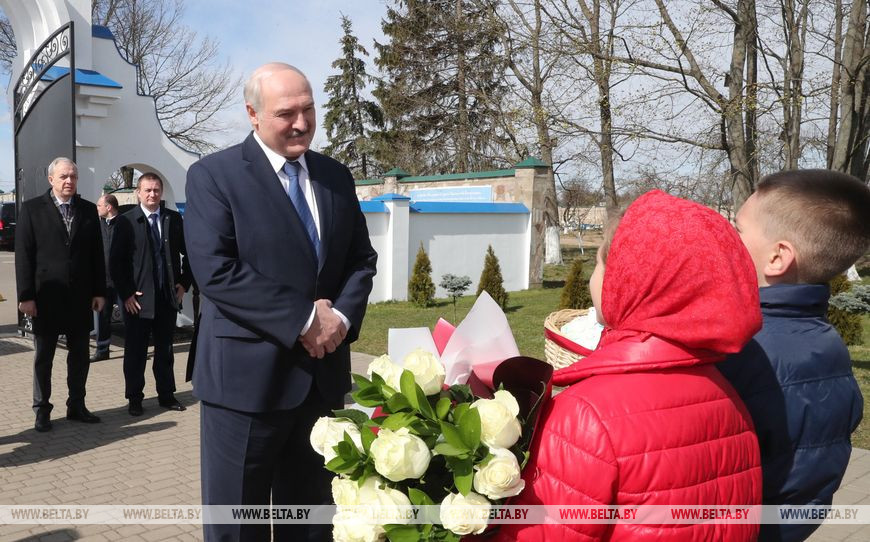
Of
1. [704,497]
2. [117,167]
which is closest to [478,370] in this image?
[704,497]

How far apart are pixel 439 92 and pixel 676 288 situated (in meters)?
27.6

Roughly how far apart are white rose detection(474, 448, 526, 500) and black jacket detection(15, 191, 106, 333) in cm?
506

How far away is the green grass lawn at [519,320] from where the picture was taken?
7691mm

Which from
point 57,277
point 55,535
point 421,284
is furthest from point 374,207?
point 55,535

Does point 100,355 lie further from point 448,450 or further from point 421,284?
point 448,450

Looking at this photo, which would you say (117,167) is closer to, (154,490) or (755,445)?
(154,490)

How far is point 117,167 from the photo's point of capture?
9.36 metres

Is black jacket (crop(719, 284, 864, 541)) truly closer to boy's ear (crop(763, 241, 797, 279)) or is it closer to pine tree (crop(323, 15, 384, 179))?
boy's ear (crop(763, 241, 797, 279))

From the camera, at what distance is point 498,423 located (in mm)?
1260

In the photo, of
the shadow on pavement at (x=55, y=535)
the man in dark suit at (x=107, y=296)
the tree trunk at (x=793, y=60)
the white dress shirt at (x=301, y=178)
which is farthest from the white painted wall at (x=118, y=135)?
the tree trunk at (x=793, y=60)

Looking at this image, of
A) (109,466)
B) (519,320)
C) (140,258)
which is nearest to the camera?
(109,466)

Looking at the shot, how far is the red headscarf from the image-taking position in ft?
4.28

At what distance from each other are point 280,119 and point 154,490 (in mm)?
3018

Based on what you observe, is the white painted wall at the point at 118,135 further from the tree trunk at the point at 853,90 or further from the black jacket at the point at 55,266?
the tree trunk at the point at 853,90
